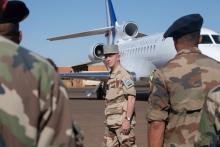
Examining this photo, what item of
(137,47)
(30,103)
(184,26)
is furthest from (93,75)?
(30,103)

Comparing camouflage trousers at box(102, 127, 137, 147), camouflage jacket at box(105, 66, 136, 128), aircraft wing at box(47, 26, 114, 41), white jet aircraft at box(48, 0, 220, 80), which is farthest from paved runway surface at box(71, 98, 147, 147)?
aircraft wing at box(47, 26, 114, 41)

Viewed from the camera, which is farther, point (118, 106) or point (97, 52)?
point (97, 52)

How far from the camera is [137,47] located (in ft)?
86.3

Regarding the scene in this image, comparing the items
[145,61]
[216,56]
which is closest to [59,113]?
[216,56]

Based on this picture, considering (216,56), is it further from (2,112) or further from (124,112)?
(2,112)

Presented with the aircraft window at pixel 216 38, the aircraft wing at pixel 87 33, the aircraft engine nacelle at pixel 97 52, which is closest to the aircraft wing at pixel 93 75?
the aircraft engine nacelle at pixel 97 52

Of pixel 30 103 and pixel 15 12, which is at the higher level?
pixel 15 12

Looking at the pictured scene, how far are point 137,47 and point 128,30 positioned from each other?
448cm

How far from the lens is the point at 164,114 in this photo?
12.2 ft

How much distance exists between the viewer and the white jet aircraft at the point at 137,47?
845 inches

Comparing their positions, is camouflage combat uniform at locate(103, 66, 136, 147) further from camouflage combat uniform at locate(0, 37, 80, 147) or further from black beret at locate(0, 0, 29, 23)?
camouflage combat uniform at locate(0, 37, 80, 147)

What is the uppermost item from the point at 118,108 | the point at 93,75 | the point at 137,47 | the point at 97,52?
the point at 118,108

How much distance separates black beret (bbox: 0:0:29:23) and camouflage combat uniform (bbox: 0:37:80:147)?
0.28 m

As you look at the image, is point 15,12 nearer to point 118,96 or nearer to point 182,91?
point 182,91
